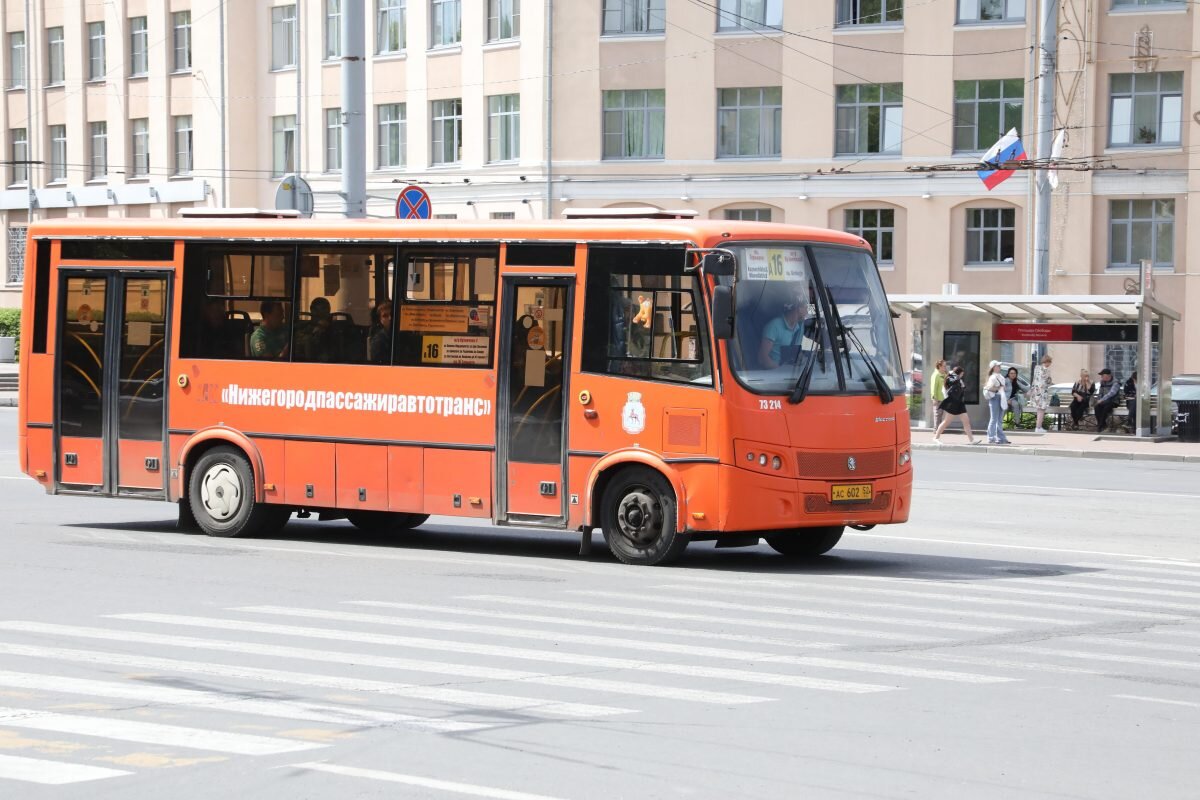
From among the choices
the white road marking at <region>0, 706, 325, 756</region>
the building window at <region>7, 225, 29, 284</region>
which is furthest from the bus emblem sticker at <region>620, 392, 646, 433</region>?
the building window at <region>7, 225, 29, 284</region>

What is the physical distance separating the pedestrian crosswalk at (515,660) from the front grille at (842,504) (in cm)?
91

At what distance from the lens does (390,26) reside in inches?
2180

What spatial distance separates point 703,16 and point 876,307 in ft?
118

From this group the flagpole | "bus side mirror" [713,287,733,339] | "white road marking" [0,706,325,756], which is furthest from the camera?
the flagpole

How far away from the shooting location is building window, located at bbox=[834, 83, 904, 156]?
49.1 meters

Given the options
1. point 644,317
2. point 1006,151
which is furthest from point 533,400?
point 1006,151

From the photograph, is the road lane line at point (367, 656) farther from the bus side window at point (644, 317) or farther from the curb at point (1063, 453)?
the curb at point (1063, 453)

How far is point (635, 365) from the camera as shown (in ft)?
Answer: 48.8

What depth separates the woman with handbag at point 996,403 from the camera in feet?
116

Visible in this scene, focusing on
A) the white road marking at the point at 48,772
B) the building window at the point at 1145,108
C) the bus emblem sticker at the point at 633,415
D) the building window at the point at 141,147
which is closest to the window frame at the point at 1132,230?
the building window at the point at 1145,108

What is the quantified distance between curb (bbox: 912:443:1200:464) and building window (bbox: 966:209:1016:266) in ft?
46.2

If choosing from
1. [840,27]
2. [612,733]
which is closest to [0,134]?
[840,27]

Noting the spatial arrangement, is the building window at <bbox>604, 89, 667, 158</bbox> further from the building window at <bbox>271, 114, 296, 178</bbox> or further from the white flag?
the building window at <bbox>271, 114, 296, 178</bbox>

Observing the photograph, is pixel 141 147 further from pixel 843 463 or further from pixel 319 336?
pixel 843 463
